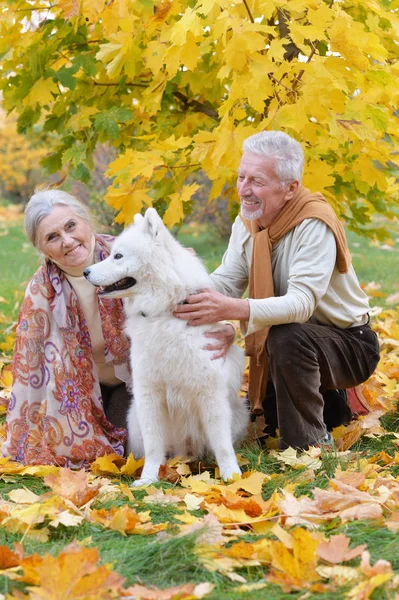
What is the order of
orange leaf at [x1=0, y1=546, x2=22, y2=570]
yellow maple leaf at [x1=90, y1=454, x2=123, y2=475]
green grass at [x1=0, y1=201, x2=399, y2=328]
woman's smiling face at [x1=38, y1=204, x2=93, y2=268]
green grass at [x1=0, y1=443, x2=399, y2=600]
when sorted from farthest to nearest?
green grass at [x1=0, y1=201, x2=399, y2=328], woman's smiling face at [x1=38, y1=204, x2=93, y2=268], yellow maple leaf at [x1=90, y1=454, x2=123, y2=475], orange leaf at [x1=0, y1=546, x2=22, y2=570], green grass at [x1=0, y1=443, x2=399, y2=600]

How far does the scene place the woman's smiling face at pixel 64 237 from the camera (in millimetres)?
3545

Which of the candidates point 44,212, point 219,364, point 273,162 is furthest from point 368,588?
point 44,212

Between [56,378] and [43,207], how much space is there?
0.83 metres

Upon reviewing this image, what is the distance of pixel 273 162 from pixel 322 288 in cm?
59

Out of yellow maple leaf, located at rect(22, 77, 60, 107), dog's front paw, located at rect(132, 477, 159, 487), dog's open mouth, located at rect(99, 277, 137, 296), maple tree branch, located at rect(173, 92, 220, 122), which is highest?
yellow maple leaf, located at rect(22, 77, 60, 107)

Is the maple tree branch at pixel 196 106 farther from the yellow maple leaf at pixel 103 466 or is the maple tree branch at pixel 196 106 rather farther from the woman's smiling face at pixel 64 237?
the yellow maple leaf at pixel 103 466

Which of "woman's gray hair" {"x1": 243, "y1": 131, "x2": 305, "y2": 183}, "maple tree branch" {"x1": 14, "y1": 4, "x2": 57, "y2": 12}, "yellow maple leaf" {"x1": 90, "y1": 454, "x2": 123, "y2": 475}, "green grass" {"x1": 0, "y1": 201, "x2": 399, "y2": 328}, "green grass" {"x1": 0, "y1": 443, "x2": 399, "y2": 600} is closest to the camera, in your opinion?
"green grass" {"x1": 0, "y1": 443, "x2": 399, "y2": 600}

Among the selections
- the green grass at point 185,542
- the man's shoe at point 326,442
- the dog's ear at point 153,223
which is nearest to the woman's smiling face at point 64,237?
the dog's ear at point 153,223

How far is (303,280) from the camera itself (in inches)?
128

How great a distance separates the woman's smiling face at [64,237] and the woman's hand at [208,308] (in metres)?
0.69

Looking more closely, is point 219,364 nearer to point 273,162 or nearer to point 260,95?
point 273,162

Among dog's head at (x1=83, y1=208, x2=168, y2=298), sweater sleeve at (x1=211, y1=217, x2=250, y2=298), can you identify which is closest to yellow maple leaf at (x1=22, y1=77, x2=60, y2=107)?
sweater sleeve at (x1=211, y1=217, x2=250, y2=298)

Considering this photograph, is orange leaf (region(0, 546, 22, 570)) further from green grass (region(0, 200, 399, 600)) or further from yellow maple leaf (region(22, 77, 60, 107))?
yellow maple leaf (region(22, 77, 60, 107))

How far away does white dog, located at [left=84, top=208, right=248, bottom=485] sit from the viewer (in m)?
3.10
